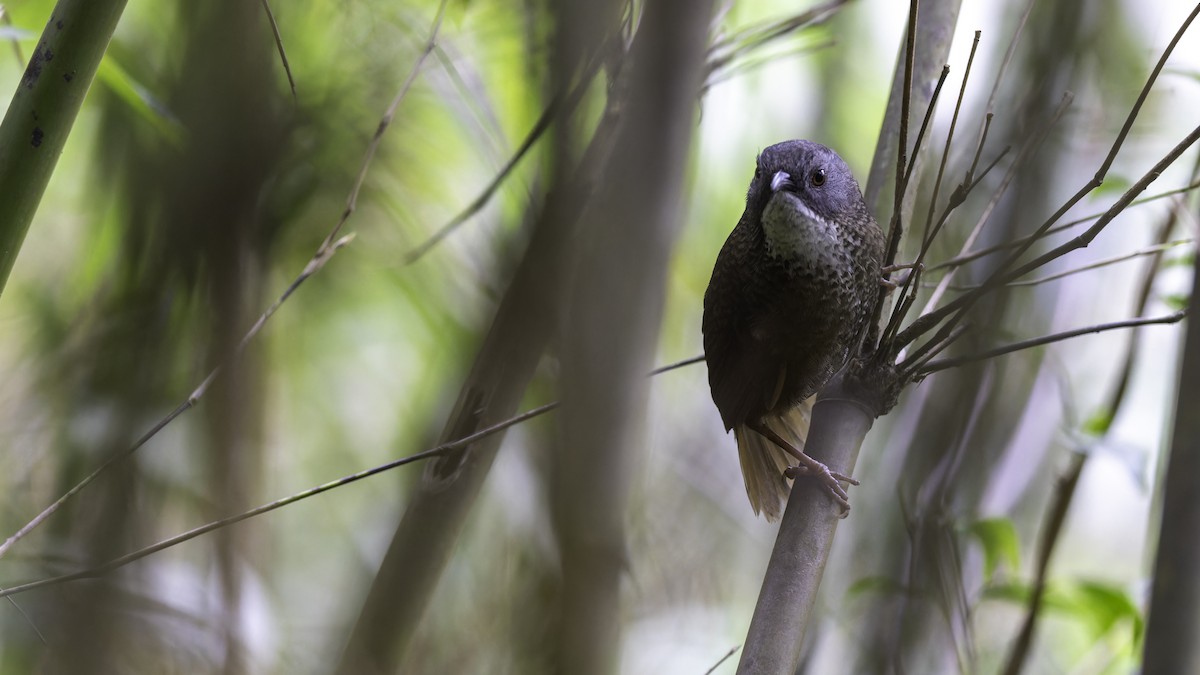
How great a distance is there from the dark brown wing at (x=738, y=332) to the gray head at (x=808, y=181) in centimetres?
8

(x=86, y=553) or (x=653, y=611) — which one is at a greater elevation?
(x=86, y=553)

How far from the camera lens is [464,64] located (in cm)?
229

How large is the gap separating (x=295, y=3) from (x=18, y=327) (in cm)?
137

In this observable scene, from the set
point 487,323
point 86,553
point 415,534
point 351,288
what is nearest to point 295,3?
point 351,288

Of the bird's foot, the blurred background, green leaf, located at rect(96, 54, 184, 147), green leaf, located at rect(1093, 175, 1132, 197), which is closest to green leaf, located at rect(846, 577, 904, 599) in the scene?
the blurred background

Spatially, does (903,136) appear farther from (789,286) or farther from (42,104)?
(42,104)

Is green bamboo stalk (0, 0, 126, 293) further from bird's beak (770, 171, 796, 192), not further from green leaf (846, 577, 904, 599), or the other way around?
green leaf (846, 577, 904, 599)

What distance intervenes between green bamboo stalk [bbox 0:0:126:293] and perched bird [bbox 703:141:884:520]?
3.36 feet

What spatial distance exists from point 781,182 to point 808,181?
50 millimetres

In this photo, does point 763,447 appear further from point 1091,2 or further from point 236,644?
point 236,644

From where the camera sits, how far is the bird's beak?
177 centimetres

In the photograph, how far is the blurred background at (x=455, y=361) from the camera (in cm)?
102

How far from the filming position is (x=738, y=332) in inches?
69.2

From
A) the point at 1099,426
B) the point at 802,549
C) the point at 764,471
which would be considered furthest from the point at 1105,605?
the point at 802,549
